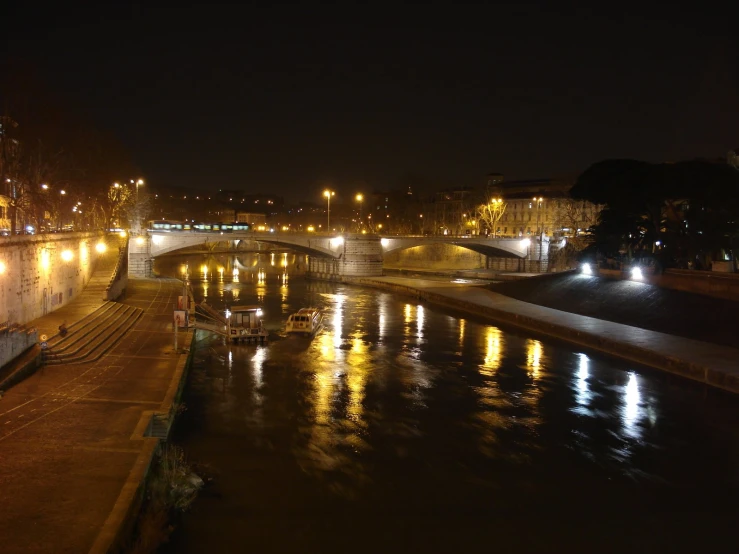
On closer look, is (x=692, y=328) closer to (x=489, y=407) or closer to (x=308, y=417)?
(x=489, y=407)

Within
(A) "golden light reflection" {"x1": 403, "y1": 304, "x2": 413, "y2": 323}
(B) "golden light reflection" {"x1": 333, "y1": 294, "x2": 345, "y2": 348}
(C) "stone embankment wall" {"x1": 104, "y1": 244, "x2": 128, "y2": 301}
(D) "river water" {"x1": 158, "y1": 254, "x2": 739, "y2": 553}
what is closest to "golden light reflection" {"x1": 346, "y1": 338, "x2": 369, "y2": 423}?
(D) "river water" {"x1": 158, "y1": 254, "x2": 739, "y2": 553}

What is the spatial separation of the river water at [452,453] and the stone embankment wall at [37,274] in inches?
255

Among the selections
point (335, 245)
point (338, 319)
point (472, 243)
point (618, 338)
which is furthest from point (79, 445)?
point (472, 243)

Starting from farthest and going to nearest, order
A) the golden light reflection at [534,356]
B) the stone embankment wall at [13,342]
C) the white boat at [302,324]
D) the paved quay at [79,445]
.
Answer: the white boat at [302,324] → the golden light reflection at [534,356] → the stone embankment wall at [13,342] → the paved quay at [79,445]

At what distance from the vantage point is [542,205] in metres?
92.2

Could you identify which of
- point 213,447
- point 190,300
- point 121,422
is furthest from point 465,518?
point 190,300

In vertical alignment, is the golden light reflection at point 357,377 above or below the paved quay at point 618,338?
below

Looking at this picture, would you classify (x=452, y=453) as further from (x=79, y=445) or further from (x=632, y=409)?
(x=79, y=445)

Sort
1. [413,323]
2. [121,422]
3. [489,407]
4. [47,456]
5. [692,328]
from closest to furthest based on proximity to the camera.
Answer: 1. [47,456]
2. [121,422]
3. [489,407]
4. [692,328]
5. [413,323]

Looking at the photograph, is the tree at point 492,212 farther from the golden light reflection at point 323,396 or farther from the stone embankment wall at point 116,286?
the golden light reflection at point 323,396

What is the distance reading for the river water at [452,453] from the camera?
11.6 m

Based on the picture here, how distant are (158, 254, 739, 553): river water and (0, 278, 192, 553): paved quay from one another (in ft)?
4.94

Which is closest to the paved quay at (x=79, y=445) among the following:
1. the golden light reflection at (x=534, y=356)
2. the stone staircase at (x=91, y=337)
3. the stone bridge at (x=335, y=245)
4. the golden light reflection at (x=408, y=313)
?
the stone staircase at (x=91, y=337)

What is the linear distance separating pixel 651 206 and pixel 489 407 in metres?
27.0
